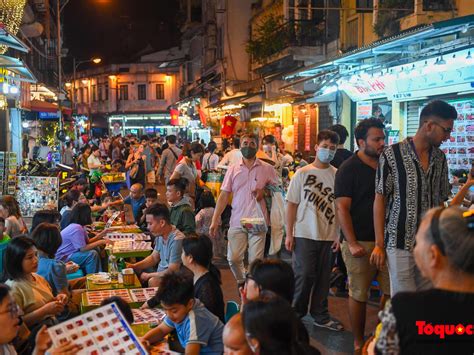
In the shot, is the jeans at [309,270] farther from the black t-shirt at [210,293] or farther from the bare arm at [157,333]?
the bare arm at [157,333]

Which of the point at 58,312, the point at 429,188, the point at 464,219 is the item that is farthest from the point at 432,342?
the point at 58,312

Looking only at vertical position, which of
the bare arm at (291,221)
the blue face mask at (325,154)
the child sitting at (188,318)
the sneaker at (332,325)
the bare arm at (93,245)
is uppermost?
the blue face mask at (325,154)

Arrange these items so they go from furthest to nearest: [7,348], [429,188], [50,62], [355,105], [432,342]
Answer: [50,62]
[355,105]
[429,188]
[7,348]
[432,342]

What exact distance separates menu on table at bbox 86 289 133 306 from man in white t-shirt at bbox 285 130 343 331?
1.92 m

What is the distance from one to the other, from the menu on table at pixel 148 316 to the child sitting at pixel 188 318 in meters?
0.49

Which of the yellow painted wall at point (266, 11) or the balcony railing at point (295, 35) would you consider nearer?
the balcony railing at point (295, 35)

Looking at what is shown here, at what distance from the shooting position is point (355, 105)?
696 inches

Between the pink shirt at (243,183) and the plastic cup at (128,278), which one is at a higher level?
the pink shirt at (243,183)

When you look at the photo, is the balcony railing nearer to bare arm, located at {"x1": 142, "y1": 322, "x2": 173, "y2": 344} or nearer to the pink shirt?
the pink shirt

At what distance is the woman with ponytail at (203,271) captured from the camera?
525 centimetres

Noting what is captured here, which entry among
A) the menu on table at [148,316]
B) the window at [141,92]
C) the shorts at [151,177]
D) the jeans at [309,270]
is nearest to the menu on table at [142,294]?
the menu on table at [148,316]

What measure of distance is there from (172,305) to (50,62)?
40723mm

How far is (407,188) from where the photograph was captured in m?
5.06

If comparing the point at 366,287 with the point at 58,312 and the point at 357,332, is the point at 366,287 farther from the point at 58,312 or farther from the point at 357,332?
the point at 58,312
